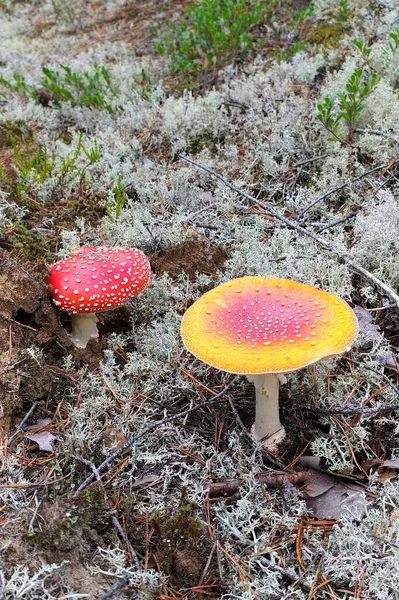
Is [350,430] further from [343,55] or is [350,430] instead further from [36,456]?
[343,55]

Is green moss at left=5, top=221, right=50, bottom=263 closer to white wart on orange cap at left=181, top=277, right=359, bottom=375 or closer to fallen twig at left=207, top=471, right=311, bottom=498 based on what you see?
white wart on orange cap at left=181, top=277, right=359, bottom=375

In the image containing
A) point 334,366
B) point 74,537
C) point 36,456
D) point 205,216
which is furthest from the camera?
point 205,216

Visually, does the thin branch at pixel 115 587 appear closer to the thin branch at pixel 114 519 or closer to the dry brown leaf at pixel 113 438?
the thin branch at pixel 114 519

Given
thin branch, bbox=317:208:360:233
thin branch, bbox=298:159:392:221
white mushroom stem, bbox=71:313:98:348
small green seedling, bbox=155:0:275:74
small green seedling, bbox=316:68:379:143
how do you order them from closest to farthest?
white mushroom stem, bbox=71:313:98:348, thin branch, bbox=317:208:360:233, thin branch, bbox=298:159:392:221, small green seedling, bbox=316:68:379:143, small green seedling, bbox=155:0:275:74

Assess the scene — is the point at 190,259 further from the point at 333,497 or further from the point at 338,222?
the point at 333,497

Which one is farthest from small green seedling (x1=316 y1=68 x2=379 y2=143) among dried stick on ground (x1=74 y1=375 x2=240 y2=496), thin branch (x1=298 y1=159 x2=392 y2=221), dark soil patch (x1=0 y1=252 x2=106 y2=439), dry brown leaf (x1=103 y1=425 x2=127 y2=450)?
dry brown leaf (x1=103 y1=425 x2=127 y2=450)

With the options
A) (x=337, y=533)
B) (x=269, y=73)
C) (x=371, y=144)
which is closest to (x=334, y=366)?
(x=337, y=533)

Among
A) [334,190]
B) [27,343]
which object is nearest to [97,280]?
[27,343]
